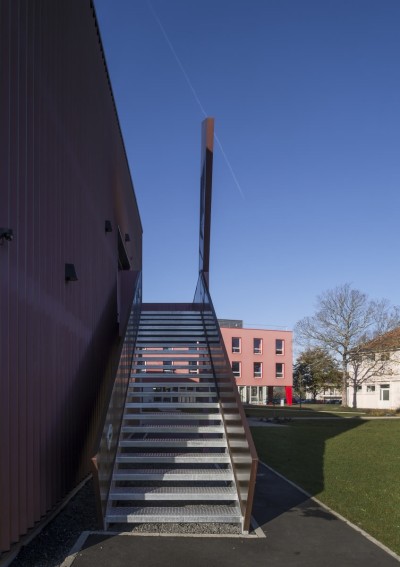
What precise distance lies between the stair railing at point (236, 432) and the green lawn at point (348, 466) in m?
1.55

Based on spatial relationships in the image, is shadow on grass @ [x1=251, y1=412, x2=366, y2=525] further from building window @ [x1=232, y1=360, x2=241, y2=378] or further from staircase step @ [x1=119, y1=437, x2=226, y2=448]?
building window @ [x1=232, y1=360, x2=241, y2=378]

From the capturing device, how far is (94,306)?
955cm

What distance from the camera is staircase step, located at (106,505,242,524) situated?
19.1 feet

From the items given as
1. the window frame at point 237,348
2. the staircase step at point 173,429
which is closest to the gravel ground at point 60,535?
A: the staircase step at point 173,429

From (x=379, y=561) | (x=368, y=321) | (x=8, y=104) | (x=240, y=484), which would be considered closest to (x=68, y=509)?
(x=240, y=484)

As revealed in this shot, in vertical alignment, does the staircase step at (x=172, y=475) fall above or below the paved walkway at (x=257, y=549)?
above

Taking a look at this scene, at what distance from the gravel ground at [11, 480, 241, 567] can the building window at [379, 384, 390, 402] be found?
4816cm

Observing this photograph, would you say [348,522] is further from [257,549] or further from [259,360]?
[259,360]

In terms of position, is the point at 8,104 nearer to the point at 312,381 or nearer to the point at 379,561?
the point at 379,561

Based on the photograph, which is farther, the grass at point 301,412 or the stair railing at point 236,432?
the grass at point 301,412

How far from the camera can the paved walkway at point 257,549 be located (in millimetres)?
4871

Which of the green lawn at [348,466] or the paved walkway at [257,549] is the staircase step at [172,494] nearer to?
the paved walkway at [257,549]

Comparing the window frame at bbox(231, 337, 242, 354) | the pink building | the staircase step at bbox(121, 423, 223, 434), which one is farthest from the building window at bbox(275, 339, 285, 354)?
the staircase step at bbox(121, 423, 223, 434)

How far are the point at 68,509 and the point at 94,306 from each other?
3857 mm
